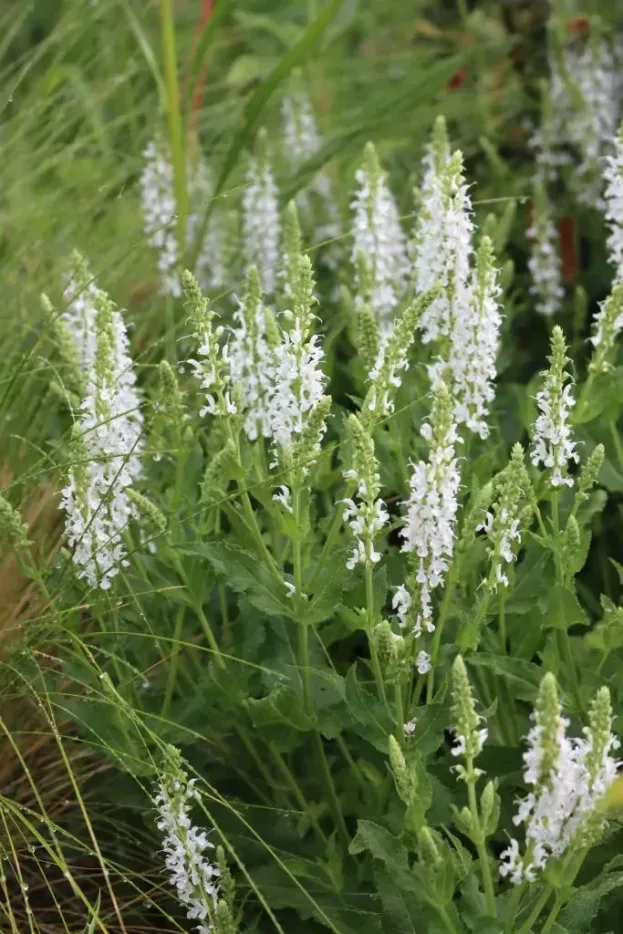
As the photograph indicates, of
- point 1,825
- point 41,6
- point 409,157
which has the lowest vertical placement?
point 1,825

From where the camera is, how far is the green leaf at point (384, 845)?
145 cm

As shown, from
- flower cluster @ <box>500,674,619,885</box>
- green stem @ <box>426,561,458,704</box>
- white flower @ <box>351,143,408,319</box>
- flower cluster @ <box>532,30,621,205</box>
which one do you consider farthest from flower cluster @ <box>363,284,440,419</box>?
flower cluster @ <box>532,30,621,205</box>

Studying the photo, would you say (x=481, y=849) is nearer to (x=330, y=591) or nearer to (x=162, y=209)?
(x=330, y=591)

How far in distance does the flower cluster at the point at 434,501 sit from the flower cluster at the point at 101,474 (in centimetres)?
42

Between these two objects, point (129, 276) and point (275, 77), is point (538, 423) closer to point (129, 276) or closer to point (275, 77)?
point (275, 77)

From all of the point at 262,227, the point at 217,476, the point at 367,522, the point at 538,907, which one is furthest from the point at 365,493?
the point at 262,227

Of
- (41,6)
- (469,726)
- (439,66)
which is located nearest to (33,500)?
(469,726)

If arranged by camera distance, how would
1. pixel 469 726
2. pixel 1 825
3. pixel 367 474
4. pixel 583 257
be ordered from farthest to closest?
pixel 583 257
pixel 1 825
pixel 367 474
pixel 469 726

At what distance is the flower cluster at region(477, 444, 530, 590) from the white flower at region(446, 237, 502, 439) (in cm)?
29

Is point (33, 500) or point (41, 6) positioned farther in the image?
point (41, 6)

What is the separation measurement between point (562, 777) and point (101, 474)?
806 mm

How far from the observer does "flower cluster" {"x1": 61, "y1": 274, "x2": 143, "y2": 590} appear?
1654mm

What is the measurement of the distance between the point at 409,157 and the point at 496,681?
7.70 feet

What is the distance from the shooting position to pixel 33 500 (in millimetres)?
2244
